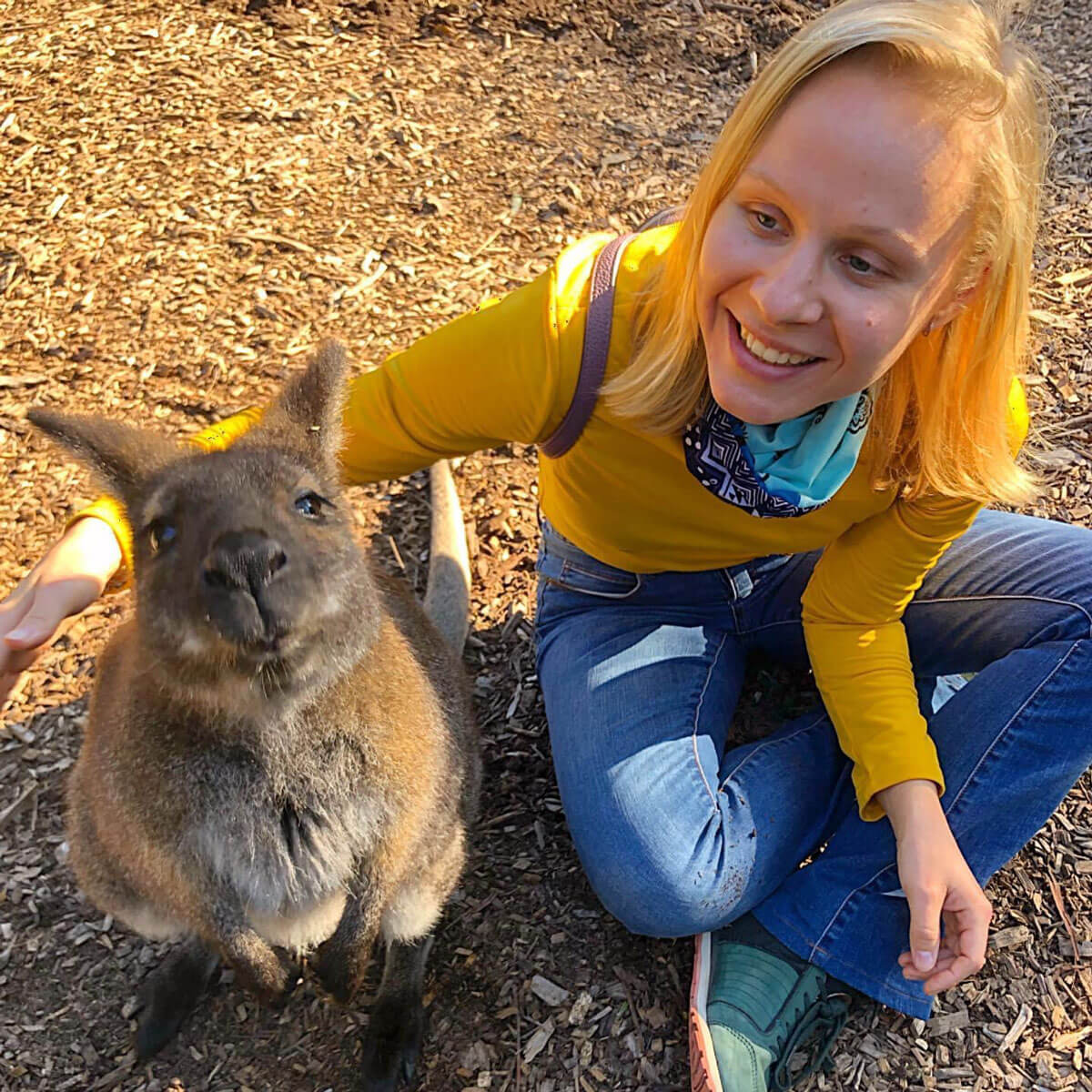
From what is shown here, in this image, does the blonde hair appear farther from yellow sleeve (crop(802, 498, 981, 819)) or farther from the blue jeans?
the blue jeans

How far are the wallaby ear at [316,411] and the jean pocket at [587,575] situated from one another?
0.80 metres

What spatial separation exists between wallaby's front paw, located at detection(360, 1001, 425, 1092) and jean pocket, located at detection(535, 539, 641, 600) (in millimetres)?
1046

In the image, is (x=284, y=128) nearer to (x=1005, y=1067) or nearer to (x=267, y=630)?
(x=267, y=630)

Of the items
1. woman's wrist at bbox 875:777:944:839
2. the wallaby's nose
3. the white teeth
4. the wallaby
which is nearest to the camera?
the wallaby's nose

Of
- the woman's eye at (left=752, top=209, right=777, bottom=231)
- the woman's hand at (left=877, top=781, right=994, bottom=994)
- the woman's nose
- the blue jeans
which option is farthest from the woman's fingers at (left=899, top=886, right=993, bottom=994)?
the woman's eye at (left=752, top=209, right=777, bottom=231)

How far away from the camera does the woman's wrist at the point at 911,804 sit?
2387mm

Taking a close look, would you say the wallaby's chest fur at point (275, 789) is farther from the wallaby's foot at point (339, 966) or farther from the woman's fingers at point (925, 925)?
the woman's fingers at point (925, 925)

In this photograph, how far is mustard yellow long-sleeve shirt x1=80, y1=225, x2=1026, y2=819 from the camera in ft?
7.65

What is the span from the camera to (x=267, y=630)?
1.73 meters

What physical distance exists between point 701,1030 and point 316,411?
1.50 m

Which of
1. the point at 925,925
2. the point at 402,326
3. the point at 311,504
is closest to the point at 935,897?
the point at 925,925

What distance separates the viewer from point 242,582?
1680 mm

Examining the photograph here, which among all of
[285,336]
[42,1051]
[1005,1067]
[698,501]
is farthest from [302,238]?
[1005,1067]

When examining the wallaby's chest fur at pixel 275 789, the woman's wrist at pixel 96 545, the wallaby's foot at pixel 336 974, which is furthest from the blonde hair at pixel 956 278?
the wallaby's foot at pixel 336 974
